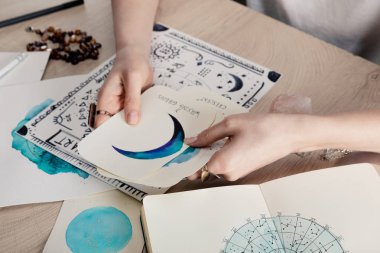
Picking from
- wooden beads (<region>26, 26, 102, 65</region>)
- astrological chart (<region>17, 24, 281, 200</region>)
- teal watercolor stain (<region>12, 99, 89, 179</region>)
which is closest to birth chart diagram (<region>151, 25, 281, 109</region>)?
astrological chart (<region>17, 24, 281, 200</region>)

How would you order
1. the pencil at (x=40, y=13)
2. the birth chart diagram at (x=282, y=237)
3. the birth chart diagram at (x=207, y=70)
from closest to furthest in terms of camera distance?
the birth chart diagram at (x=282, y=237)
the birth chart diagram at (x=207, y=70)
the pencil at (x=40, y=13)

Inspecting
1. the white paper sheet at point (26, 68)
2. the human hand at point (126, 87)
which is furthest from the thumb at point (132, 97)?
the white paper sheet at point (26, 68)

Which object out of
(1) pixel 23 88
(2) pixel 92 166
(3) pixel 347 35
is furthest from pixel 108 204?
(3) pixel 347 35

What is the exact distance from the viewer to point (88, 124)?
0.71m

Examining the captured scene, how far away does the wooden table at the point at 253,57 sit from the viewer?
0.64 meters

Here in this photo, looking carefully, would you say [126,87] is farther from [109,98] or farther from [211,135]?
[211,135]

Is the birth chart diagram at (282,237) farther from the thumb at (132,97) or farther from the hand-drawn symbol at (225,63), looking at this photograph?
the hand-drawn symbol at (225,63)

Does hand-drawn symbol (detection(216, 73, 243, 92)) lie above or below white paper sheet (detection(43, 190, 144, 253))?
above

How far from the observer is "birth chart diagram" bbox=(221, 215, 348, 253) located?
533 mm

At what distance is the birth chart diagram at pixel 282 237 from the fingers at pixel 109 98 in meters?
0.27

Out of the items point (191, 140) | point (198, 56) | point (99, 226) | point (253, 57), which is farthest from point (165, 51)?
point (99, 226)

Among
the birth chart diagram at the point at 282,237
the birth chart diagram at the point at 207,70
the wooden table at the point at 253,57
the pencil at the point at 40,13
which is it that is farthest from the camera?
the pencil at the point at 40,13

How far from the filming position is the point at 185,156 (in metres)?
0.61

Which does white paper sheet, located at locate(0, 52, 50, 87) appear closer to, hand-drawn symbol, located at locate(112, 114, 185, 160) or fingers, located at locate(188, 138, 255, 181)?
hand-drawn symbol, located at locate(112, 114, 185, 160)
